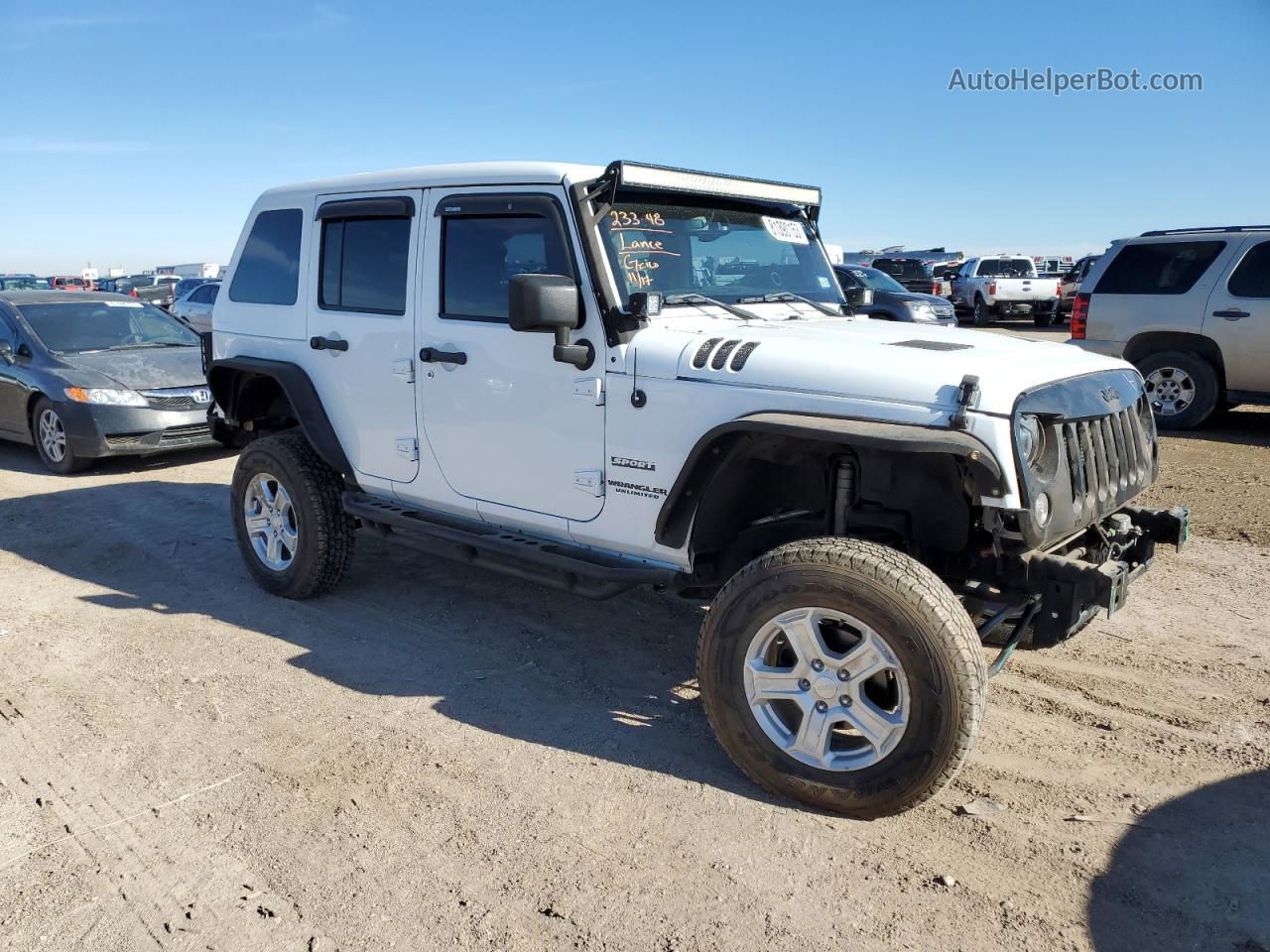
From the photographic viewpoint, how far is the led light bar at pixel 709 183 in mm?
3922

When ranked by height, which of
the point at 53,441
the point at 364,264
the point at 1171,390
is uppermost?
the point at 364,264

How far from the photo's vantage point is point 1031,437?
316 centimetres

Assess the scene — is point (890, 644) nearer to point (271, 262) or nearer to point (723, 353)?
point (723, 353)

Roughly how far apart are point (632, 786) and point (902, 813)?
0.92m

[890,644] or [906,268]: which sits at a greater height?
[906,268]

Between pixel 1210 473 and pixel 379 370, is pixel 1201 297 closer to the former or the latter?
pixel 1210 473

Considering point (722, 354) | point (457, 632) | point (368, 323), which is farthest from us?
point (457, 632)

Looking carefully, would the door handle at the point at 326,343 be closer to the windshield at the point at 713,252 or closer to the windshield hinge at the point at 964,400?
the windshield at the point at 713,252

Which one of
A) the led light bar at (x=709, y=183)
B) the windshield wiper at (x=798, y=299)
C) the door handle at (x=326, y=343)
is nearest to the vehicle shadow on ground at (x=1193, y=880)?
the windshield wiper at (x=798, y=299)

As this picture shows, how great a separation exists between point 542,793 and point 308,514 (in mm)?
2350

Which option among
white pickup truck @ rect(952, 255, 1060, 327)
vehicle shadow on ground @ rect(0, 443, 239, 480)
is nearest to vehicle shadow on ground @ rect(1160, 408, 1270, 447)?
vehicle shadow on ground @ rect(0, 443, 239, 480)

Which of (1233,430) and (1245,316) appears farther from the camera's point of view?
(1233,430)

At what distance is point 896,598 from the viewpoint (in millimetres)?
3049

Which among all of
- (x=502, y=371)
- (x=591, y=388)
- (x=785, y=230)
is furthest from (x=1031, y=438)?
(x=502, y=371)
